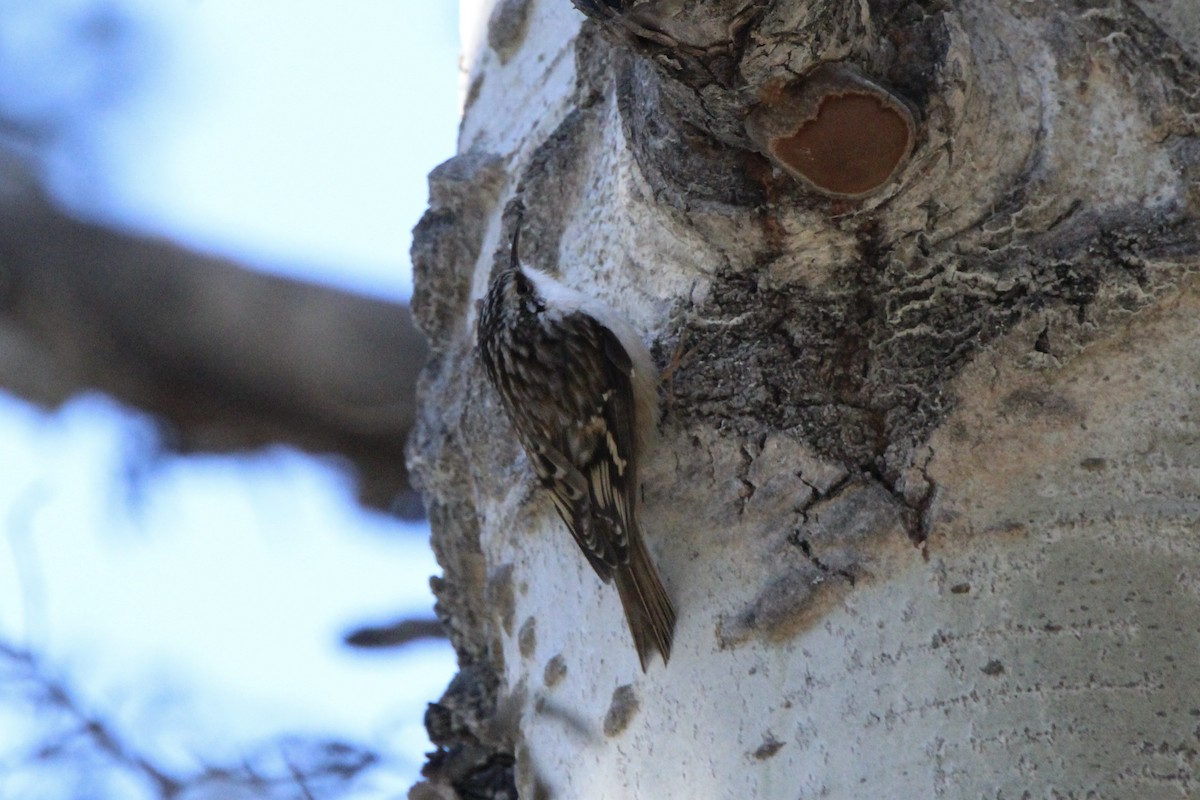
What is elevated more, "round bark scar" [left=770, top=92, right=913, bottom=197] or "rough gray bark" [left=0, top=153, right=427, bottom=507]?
"rough gray bark" [left=0, top=153, right=427, bottom=507]

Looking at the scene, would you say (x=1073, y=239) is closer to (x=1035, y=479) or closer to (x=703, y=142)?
(x=1035, y=479)

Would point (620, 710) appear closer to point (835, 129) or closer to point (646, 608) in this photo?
point (646, 608)

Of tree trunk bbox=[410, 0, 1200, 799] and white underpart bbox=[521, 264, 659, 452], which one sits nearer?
tree trunk bbox=[410, 0, 1200, 799]

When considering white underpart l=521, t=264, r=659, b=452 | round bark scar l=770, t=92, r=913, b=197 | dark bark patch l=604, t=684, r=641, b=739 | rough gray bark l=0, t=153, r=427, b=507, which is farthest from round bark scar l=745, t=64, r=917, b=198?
rough gray bark l=0, t=153, r=427, b=507

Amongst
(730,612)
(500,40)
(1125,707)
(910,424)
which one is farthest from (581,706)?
(500,40)

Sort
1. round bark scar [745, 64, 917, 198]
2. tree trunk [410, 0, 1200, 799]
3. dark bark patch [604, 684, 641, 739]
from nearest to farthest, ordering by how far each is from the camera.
Result: tree trunk [410, 0, 1200, 799], round bark scar [745, 64, 917, 198], dark bark patch [604, 684, 641, 739]

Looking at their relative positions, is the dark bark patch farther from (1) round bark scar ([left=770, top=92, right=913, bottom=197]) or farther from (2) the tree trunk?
(1) round bark scar ([left=770, top=92, right=913, bottom=197])

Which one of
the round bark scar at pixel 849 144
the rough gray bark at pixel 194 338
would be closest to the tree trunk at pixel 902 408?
the round bark scar at pixel 849 144

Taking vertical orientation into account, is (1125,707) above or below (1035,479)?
below
